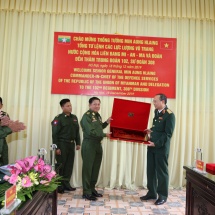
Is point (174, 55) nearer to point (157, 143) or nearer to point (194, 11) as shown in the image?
point (194, 11)

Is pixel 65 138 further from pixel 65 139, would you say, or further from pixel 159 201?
pixel 159 201

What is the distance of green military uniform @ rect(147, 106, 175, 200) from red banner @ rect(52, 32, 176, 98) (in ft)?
2.79

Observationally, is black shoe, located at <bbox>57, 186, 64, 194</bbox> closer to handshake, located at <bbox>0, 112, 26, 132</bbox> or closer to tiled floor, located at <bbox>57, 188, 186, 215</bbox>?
tiled floor, located at <bbox>57, 188, 186, 215</bbox>

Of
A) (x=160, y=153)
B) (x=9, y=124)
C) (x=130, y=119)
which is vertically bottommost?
(x=160, y=153)

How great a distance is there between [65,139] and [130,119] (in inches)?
37.8

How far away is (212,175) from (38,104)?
2.74 meters

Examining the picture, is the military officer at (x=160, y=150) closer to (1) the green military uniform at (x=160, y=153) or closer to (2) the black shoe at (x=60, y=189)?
(1) the green military uniform at (x=160, y=153)

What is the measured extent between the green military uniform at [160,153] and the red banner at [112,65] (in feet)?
2.79

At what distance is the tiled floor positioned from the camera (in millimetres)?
2725

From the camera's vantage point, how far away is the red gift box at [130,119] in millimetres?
3068

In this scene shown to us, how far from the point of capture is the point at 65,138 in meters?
3.43

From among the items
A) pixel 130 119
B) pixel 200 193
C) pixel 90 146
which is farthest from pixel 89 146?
pixel 200 193

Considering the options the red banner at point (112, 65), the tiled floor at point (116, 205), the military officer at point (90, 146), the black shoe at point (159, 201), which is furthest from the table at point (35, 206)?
the red banner at point (112, 65)

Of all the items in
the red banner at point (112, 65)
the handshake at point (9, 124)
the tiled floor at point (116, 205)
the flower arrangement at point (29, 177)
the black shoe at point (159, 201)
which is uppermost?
the red banner at point (112, 65)
